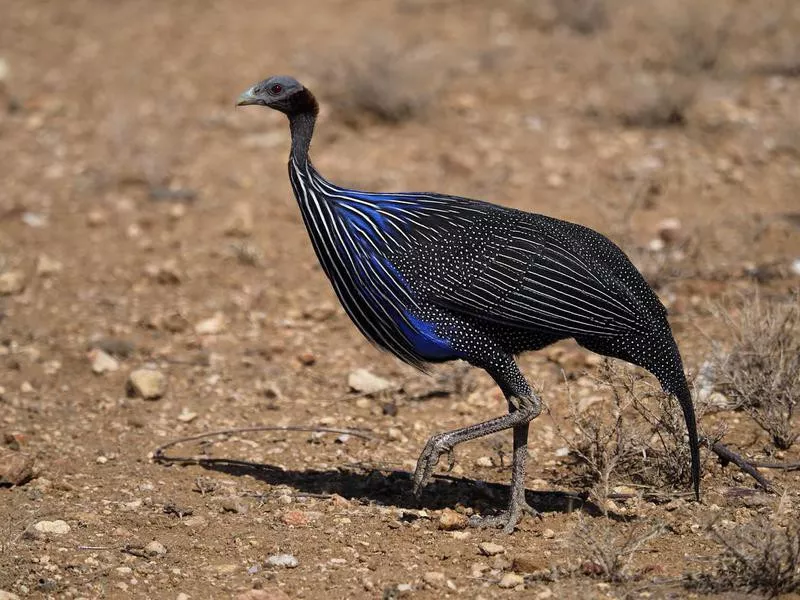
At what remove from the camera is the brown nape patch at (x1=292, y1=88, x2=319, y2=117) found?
16.0ft

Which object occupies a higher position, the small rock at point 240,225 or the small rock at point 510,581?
the small rock at point 240,225

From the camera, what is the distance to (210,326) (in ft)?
22.4

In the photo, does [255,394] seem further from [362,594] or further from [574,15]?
[574,15]

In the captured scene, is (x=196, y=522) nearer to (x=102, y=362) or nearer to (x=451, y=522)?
(x=451, y=522)

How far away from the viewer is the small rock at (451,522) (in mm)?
4645

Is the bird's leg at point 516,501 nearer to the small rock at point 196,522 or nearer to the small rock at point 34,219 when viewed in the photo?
the small rock at point 196,522

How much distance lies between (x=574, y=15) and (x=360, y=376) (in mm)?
6363

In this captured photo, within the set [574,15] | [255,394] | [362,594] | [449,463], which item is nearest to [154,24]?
[574,15]

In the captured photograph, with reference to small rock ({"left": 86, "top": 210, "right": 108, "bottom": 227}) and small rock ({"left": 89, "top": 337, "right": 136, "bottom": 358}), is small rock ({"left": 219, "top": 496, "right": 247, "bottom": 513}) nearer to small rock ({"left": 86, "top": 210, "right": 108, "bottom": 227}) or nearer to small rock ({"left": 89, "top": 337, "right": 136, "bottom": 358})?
small rock ({"left": 89, "top": 337, "right": 136, "bottom": 358})

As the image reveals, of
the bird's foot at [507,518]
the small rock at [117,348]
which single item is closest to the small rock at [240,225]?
the small rock at [117,348]

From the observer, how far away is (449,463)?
16.5ft

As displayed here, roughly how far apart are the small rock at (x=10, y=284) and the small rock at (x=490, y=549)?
3937 mm

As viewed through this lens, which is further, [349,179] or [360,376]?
[349,179]

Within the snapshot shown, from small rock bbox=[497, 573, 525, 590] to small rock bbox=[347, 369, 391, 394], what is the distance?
1.95 meters
